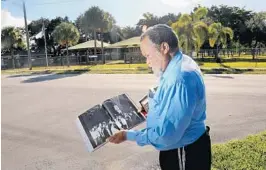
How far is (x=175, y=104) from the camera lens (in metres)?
1.56

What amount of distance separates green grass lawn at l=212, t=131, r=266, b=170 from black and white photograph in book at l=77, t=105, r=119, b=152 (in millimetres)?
2229

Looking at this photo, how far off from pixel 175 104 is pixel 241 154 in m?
3.11

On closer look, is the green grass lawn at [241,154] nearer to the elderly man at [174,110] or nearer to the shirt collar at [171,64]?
the elderly man at [174,110]

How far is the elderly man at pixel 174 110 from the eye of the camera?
5.17ft

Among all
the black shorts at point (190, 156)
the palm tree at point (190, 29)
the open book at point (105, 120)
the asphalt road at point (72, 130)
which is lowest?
the asphalt road at point (72, 130)

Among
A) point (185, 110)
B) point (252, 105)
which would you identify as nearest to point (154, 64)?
point (185, 110)

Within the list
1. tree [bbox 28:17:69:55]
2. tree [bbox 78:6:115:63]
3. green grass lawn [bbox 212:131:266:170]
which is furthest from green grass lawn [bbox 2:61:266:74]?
tree [bbox 28:17:69:55]

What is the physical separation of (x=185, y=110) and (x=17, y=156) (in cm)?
422

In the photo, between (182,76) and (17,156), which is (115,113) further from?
(17,156)

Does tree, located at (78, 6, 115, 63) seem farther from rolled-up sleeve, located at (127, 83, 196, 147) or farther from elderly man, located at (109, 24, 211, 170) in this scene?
rolled-up sleeve, located at (127, 83, 196, 147)

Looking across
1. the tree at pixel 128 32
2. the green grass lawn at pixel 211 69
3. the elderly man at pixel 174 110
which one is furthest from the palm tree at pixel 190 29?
the tree at pixel 128 32

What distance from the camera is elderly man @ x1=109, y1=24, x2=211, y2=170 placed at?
1.58 meters

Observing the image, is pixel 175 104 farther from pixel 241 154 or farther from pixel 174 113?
pixel 241 154

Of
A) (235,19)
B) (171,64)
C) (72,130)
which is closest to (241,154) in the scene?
(171,64)
